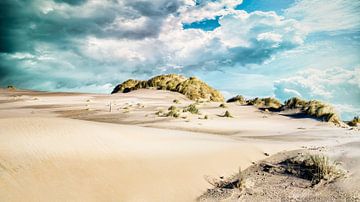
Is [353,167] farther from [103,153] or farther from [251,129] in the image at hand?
[251,129]

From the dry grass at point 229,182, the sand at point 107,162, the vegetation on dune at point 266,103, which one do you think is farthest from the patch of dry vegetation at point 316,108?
the dry grass at point 229,182

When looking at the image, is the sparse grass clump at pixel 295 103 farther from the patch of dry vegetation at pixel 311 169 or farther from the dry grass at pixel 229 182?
the dry grass at pixel 229 182

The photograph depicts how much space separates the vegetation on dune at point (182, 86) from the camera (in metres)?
36.5

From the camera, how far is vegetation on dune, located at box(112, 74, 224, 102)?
1437 inches

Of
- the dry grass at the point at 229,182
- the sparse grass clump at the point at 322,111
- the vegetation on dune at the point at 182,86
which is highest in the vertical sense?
the vegetation on dune at the point at 182,86

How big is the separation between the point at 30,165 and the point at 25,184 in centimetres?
44

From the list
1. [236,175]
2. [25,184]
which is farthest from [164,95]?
[25,184]

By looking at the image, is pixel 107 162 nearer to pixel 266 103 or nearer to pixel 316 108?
pixel 316 108

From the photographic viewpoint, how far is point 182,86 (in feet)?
126

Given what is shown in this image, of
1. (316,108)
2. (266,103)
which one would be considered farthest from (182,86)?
(316,108)

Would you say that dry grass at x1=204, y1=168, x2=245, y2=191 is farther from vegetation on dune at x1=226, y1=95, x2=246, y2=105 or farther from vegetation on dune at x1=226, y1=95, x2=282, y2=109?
vegetation on dune at x1=226, y1=95, x2=246, y2=105

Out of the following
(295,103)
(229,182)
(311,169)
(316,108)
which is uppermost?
(295,103)

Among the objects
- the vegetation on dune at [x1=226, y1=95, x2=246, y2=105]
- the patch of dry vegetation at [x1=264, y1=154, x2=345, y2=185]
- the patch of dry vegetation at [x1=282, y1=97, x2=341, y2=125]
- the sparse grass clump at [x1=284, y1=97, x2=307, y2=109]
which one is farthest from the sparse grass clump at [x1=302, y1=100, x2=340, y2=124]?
the patch of dry vegetation at [x1=264, y1=154, x2=345, y2=185]

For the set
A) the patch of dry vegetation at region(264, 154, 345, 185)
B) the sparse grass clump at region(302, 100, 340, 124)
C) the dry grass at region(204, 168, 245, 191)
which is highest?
the sparse grass clump at region(302, 100, 340, 124)
